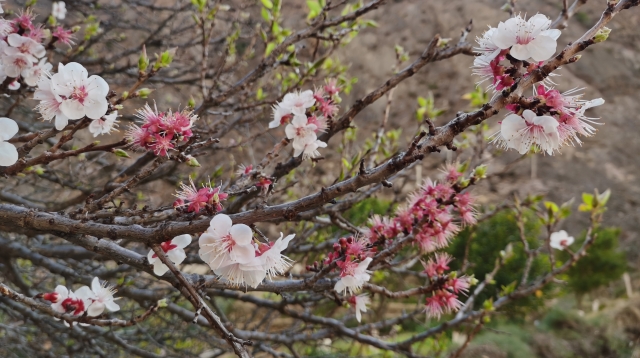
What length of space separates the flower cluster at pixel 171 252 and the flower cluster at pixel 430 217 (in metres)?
0.50

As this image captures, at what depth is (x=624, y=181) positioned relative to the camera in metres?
9.54

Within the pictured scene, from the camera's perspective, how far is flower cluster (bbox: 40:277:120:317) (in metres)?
1.24

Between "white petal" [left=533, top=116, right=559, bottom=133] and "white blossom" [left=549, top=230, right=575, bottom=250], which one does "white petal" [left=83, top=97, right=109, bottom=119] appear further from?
"white blossom" [left=549, top=230, right=575, bottom=250]

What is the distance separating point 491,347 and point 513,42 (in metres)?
4.29

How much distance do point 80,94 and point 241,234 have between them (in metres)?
0.47

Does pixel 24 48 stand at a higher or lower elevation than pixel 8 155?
higher

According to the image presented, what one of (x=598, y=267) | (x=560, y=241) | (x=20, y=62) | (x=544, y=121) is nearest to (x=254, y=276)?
(x=544, y=121)

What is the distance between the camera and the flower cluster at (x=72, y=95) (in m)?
0.97

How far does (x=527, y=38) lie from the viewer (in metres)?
0.79

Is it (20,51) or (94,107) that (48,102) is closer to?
(94,107)

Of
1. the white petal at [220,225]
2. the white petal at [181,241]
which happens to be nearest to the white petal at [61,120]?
the white petal at [181,241]

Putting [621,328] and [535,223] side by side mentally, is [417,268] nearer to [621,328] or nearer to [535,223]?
[535,223]

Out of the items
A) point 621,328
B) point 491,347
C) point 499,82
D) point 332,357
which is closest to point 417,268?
point 491,347

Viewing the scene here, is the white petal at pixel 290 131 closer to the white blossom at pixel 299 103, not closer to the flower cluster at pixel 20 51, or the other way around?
the white blossom at pixel 299 103
